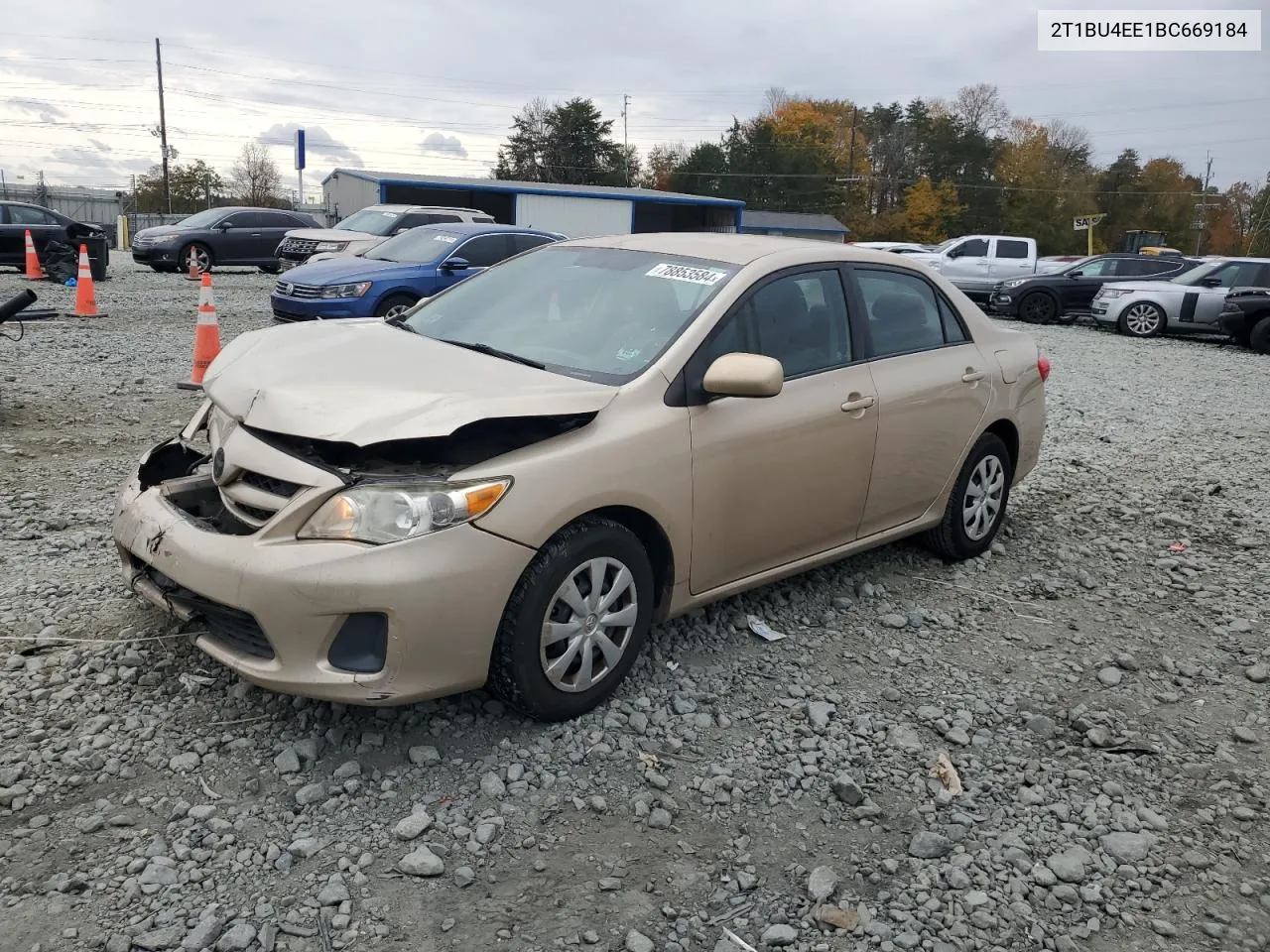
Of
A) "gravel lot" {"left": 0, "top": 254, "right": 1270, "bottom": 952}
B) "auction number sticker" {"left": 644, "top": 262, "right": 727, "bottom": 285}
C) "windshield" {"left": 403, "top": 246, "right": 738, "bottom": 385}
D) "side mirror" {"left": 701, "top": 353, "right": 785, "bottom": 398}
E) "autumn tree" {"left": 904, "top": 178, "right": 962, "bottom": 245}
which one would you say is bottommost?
"gravel lot" {"left": 0, "top": 254, "right": 1270, "bottom": 952}

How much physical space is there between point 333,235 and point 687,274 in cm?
1612

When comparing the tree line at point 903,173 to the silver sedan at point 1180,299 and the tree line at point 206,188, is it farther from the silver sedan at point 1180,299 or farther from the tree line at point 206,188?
the silver sedan at point 1180,299

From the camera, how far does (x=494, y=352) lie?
157 inches

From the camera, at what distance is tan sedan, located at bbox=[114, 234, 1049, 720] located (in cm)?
304

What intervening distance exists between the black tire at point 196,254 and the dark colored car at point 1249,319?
19781mm

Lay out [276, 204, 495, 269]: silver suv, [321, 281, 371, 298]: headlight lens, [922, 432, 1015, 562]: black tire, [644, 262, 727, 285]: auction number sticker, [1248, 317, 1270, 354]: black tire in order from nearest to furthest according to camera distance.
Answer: [644, 262, 727, 285]: auction number sticker < [922, 432, 1015, 562]: black tire < [321, 281, 371, 298]: headlight lens < [1248, 317, 1270, 354]: black tire < [276, 204, 495, 269]: silver suv

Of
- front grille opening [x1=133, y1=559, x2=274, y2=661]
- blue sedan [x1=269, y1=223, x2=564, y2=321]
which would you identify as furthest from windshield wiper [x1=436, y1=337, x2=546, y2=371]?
blue sedan [x1=269, y1=223, x2=564, y2=321]

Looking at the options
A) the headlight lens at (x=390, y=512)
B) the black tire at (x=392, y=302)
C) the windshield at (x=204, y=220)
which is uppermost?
the windshield at (x=204, y=220)

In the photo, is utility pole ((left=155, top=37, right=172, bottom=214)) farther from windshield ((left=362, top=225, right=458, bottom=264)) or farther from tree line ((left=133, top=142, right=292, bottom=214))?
windshield ((left=362, top=225, right=458, bottom=264))

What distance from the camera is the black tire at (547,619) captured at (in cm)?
320

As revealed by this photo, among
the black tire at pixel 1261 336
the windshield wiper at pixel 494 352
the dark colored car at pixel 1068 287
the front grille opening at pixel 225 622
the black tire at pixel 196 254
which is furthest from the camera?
the black tire at pixel 196 254

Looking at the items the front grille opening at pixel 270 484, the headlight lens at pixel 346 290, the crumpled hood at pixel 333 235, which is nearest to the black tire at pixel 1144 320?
the crumpled hood at pixel 333 235

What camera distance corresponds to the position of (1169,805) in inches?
129

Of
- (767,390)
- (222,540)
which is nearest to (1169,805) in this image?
(767,390)
